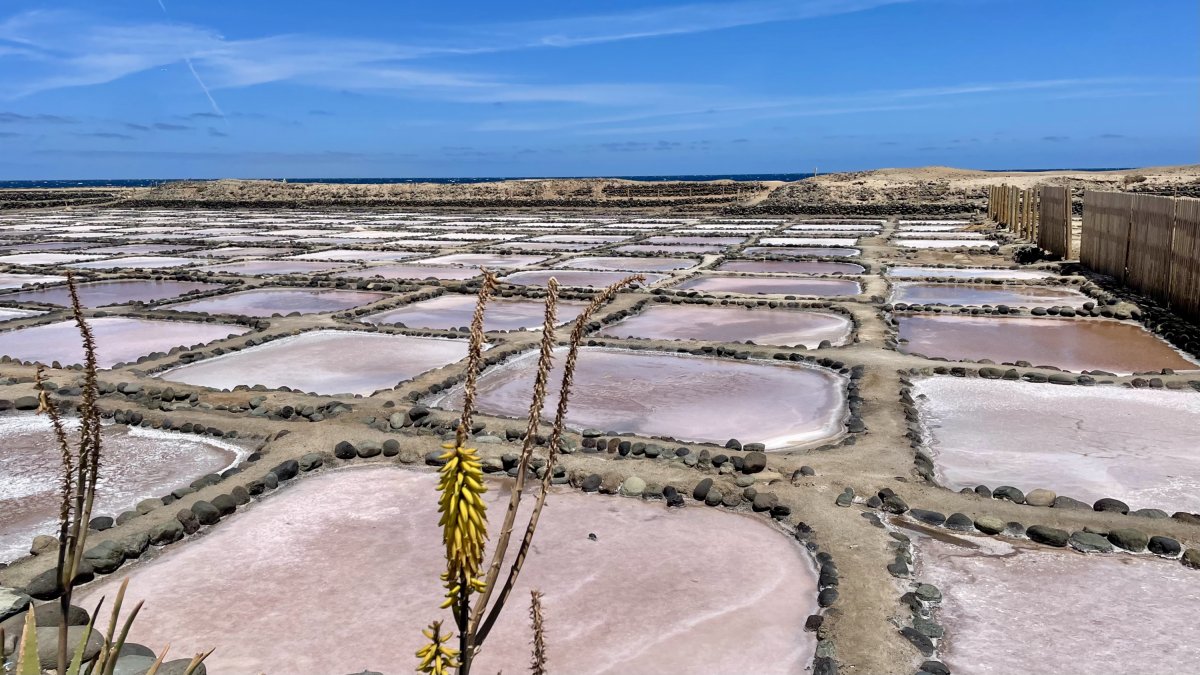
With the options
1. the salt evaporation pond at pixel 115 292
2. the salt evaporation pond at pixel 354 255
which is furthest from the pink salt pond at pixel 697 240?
the salt evaporation pond at pixel 115 292

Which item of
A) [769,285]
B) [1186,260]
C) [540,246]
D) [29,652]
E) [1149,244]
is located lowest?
[769,285]

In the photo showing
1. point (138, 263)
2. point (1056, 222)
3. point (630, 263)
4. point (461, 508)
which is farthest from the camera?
point (138, 263)

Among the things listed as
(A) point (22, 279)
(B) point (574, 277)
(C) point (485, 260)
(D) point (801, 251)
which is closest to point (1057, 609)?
(B) point (574, 277)

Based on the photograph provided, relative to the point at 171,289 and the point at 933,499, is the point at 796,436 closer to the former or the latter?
the point at 933,499

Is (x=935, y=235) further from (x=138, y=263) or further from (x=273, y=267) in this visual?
(x=138, y=263)

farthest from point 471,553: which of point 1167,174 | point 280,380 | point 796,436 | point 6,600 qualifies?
point 1167,174

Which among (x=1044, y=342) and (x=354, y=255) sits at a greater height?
(x=354, y=255)

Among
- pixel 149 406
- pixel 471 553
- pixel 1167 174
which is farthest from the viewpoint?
pixel 1167 174
